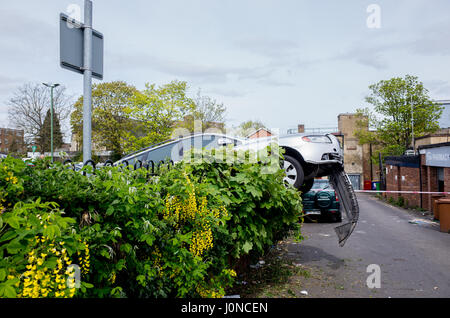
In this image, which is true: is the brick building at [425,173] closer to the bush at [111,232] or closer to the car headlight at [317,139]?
the car headlight at [317,139]

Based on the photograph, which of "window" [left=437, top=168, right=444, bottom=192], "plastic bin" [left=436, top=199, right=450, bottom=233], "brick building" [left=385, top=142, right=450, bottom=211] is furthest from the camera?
"window" [left=437, top=168, right=444, bottom=192]

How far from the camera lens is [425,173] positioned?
694 inches

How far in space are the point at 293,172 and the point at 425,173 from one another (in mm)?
13910

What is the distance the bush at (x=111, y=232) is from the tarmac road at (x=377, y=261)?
7.85 feet

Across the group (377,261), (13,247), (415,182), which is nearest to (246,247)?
(13,247)

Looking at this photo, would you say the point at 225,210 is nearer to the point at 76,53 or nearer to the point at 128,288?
the point at 128,288

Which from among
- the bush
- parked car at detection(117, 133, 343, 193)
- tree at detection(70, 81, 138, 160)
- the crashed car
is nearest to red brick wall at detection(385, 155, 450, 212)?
the crashed car

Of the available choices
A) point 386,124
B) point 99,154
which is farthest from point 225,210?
point 99,154

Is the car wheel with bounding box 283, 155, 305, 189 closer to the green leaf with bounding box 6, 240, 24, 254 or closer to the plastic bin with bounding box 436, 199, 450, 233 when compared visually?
the green leaf with bounding box 6, 240, 24, 254

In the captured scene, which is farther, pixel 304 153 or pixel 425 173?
pixel 425 173

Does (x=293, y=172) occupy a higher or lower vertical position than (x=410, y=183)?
higher

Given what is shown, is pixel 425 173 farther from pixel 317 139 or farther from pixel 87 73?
pixel 87 73

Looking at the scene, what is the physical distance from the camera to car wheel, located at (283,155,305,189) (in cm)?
693

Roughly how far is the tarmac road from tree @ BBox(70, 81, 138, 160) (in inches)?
1117
